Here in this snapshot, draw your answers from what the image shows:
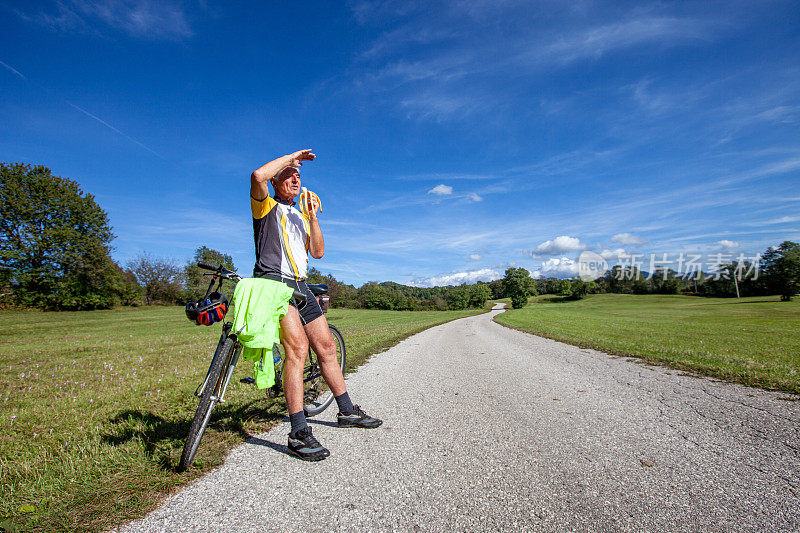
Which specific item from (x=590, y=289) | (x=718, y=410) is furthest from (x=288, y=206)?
(x=590, y=289)

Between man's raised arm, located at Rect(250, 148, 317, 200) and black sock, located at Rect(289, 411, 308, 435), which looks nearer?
man's raised arm, located at Rect(250, 148, 317, 200)

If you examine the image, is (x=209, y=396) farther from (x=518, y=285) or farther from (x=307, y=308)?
(x=518, y=285)

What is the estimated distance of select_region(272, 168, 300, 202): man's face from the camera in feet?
10.6

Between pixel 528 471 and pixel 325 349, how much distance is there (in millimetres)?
2088

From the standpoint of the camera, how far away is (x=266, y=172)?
269cm

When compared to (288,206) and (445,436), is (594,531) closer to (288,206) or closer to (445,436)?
(445,436)

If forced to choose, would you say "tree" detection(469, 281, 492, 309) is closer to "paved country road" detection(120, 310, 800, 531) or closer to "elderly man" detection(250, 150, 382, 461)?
"paved country road" detection(120, 310, 800, 531)

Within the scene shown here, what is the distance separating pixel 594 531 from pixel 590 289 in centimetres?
10573

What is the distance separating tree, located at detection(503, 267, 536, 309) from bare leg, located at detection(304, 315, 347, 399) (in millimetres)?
73643

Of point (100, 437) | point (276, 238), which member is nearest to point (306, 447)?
point (276, 238)

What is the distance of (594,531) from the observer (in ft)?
5.71

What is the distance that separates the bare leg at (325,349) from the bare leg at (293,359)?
0.25 m

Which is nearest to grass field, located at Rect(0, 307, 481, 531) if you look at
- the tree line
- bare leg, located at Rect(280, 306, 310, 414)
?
bare leg, located at Rect(280, 306, 310, 414)

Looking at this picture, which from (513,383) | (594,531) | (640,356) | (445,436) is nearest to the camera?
(594,531)
